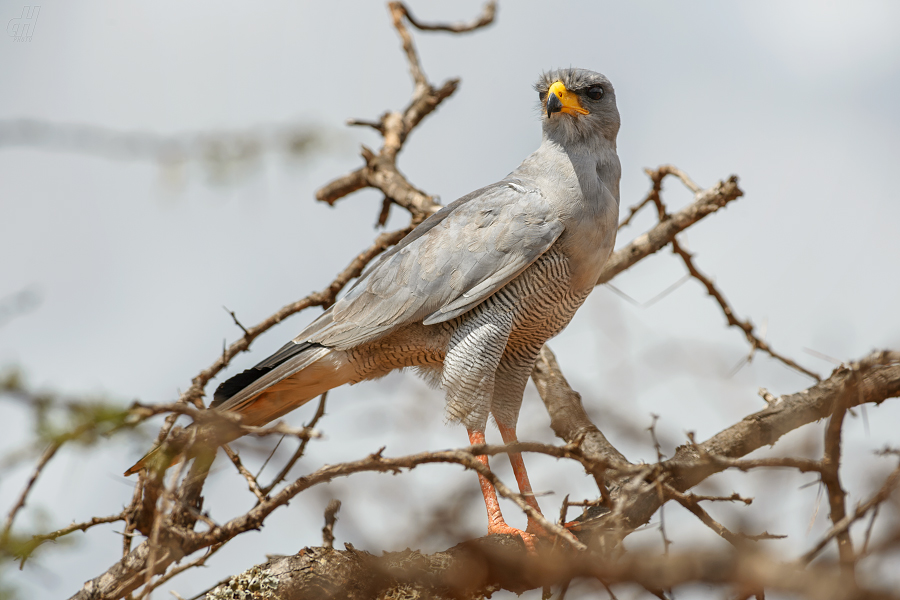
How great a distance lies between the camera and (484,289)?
154 inches

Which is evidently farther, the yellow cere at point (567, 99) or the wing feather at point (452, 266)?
the yellow cere at point (567, 99)

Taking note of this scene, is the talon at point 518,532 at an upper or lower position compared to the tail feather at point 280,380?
lower

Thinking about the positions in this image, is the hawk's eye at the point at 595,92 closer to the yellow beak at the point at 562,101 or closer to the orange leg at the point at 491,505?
the yellow beak at the point at 562,101

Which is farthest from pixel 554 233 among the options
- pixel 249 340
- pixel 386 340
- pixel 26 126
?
pixel 26 126

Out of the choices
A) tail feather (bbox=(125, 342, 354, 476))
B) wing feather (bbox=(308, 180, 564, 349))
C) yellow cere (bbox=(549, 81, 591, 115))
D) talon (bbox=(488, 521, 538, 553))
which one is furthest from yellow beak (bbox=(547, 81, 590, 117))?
talon (bbox=(488, 521, 538, 553))

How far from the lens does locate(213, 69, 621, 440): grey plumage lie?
3.94 meters

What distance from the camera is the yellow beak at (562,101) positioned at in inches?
165

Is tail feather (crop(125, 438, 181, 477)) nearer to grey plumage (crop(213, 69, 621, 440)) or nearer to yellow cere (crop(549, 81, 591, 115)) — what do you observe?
grey plumage (crop(213, 69, 621, 440))

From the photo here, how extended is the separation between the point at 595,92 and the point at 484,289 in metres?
1.46

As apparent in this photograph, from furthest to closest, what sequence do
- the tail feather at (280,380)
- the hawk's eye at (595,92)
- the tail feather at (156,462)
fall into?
the hawk's eye at (595,92) → the tail feather at (280,380) → the tail feather at (156,462)

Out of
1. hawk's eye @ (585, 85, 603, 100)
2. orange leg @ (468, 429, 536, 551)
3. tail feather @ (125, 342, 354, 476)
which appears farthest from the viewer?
hawk's eye @ (585, 85, 603, 100)

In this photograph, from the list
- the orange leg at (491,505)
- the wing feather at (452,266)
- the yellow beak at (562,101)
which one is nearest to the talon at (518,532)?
the orange leg at (491,505)

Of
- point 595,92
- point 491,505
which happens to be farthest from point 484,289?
point 595,92

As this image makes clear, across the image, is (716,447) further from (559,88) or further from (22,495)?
(22,495)
